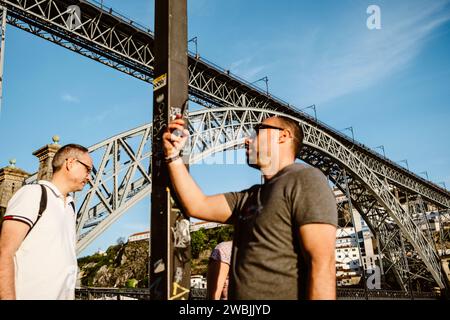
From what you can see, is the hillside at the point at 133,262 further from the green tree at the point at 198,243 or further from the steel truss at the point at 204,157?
the steel truss at the point at 204,157

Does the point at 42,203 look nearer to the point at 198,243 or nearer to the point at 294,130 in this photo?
the point at 294,130

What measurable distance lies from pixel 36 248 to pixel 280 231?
1.55 meters

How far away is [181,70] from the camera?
198 centimetres

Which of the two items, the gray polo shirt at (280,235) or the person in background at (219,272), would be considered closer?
the gray polo shirt at (280,235)

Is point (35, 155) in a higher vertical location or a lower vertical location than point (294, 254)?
higher

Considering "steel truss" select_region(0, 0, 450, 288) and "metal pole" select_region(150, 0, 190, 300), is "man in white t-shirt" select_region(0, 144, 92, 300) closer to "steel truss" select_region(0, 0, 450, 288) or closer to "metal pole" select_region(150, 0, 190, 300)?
"metal pole" select_region(150, 0, 190, 300)

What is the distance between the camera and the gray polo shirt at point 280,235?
1.63 metres

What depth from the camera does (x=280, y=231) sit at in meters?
1.70

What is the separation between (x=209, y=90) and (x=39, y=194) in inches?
608

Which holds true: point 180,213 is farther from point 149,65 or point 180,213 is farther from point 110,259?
point 110,259

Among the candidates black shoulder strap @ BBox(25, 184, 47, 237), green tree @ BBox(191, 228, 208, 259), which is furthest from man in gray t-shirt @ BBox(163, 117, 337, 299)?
green tree @ BBox(191, 228, 208, 259)

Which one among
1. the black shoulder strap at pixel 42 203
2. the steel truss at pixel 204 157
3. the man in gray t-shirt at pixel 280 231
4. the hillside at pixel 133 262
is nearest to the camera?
the man in gray t-shirt at pixel 280 231

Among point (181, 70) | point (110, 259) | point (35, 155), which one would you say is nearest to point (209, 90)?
point (35, 155)

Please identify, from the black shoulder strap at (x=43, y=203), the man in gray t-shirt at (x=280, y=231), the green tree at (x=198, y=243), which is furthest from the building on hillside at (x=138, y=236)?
the man in gray t-shirt at (x=280, y=231)
